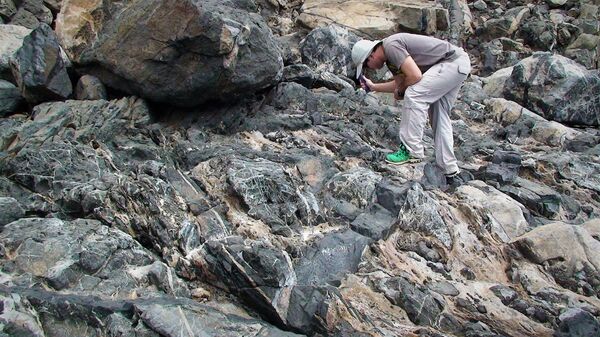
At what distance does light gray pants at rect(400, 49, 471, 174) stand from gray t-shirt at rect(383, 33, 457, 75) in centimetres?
12

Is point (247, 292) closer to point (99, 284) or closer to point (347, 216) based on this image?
point (99, 284)

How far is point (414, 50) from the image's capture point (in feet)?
24.2

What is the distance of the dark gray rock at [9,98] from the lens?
347 inches

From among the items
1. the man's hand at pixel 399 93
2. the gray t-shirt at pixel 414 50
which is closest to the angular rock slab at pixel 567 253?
the man's hand at pixel 399 93

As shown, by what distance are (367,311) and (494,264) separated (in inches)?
76.8

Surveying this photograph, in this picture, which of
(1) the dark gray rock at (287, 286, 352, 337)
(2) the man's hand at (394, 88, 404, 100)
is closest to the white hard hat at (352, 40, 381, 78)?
(2) the man's hand at (394, 88, 404, 100)

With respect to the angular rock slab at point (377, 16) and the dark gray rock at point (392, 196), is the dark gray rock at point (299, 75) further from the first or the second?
the angular rock slab at point (377, 16)

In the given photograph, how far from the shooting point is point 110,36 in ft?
28.1

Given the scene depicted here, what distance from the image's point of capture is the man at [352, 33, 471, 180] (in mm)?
7238

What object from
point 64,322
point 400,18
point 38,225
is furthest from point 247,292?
point 400,18

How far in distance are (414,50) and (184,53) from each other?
3.16 meters

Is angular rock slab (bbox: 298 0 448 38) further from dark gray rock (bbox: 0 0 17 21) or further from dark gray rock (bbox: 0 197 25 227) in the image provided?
dark gray rock (bbox: 0 197 25 227)

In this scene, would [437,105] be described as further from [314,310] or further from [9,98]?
[9,98]

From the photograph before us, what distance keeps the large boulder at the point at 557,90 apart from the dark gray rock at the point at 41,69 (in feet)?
31.1
